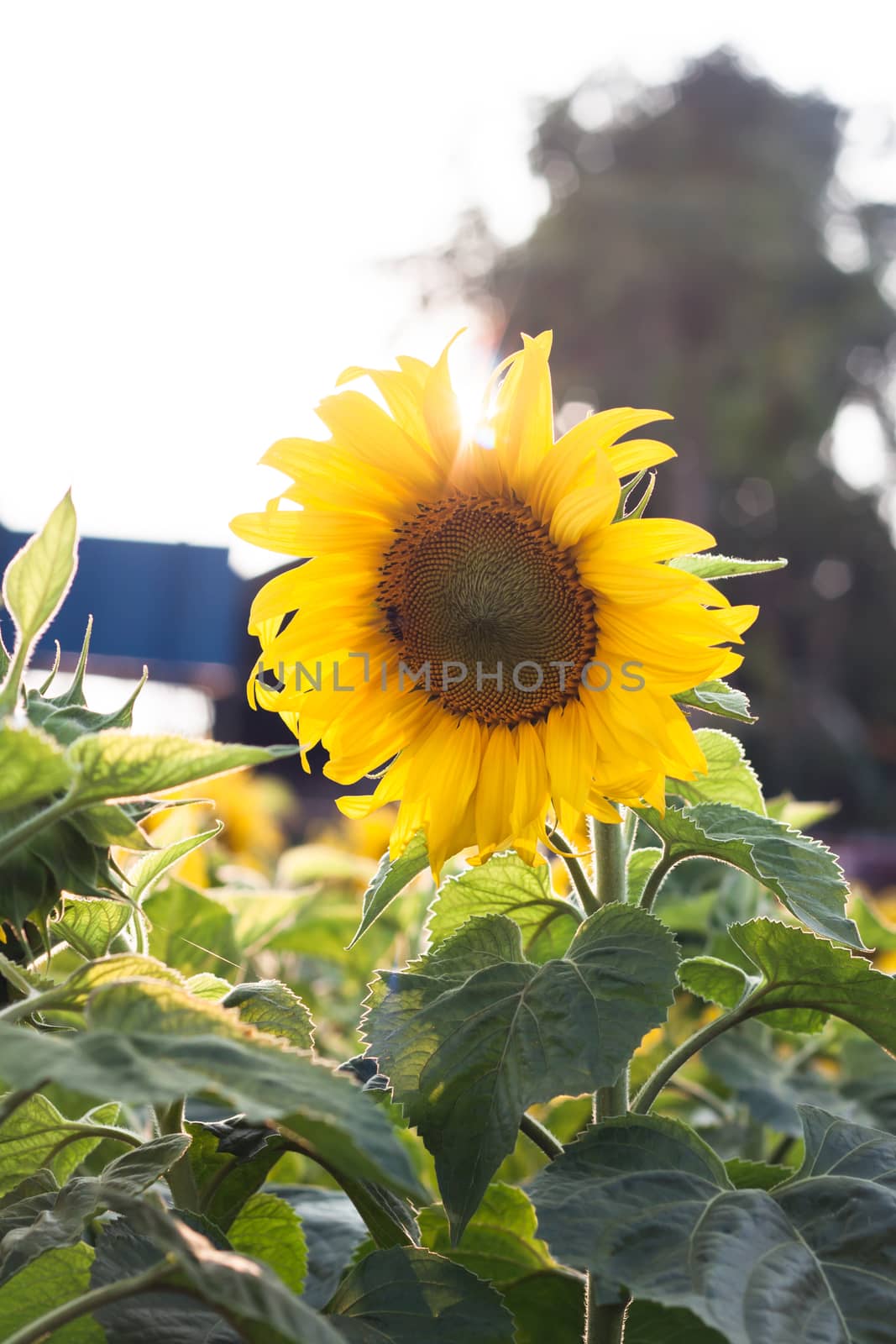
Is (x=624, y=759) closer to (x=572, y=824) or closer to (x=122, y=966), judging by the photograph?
(x=572, y=824)

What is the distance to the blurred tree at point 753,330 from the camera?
14.6 meters

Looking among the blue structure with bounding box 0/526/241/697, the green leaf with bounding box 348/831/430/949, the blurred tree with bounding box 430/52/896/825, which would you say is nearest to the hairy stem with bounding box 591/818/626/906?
the green leaf with bounding box 348/831/430/949

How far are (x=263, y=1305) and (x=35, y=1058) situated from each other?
11cm

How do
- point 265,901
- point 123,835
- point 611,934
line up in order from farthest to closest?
point 265,901
point 611,934
point 123,835

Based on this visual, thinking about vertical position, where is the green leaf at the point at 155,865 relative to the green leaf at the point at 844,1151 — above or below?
above

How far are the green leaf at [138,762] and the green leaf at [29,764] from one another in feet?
0.07

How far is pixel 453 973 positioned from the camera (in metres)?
0.63

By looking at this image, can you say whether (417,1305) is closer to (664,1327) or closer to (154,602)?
(664,1327)

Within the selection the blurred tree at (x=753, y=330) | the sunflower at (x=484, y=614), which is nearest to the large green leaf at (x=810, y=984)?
the sunflower at (x=484, y=614)

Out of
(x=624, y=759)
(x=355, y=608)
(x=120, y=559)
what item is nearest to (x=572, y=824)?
(x=624, y=759)

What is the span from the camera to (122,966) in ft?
1.63

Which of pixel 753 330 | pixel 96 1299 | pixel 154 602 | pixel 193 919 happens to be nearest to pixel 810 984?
pixel 96 1299

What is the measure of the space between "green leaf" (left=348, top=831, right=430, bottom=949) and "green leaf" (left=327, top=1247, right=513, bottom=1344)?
16 centimetres

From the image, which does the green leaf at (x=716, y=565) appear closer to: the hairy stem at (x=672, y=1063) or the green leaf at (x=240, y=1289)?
the hairy stem at (x=672, y=1063)
